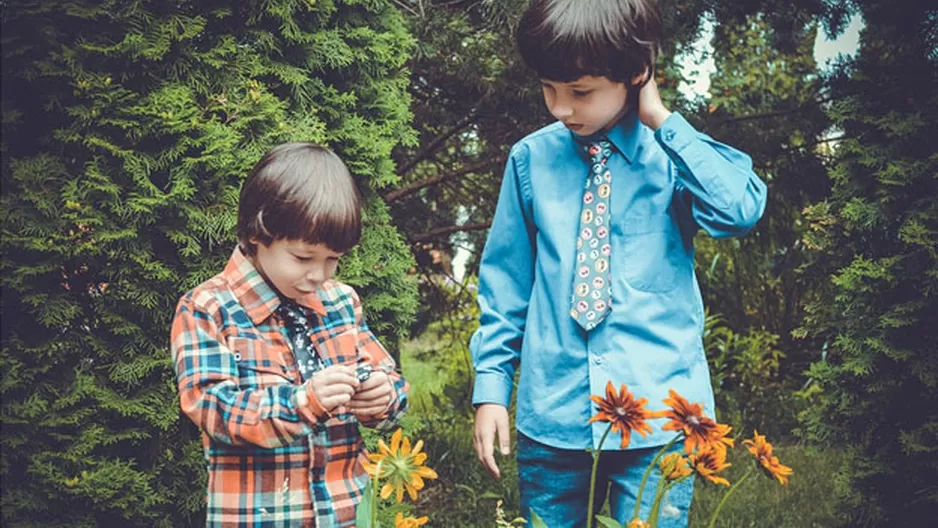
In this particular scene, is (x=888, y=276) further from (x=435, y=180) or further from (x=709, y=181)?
(x=435, y=180)

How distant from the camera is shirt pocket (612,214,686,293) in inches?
71.0

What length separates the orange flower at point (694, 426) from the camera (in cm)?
134

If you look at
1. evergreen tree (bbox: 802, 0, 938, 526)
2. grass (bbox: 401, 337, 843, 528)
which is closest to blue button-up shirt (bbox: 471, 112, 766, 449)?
evergreen tree (bbox: 802, 0, 938, 526)

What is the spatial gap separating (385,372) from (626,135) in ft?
2.23

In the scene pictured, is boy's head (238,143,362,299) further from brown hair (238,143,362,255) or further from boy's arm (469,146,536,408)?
boy's arm (469,146,536,408)

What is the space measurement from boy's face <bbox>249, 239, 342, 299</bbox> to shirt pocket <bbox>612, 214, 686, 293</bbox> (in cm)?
56

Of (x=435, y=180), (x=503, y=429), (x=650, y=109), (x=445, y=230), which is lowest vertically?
(x=503, y=429)

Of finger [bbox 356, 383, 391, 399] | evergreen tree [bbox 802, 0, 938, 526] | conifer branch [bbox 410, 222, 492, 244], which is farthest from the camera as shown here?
conifer branch [bbox 410, 222, 492, 244]

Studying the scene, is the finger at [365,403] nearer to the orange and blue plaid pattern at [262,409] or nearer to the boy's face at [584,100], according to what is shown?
the orange and blue plaid pattern at [262,409]

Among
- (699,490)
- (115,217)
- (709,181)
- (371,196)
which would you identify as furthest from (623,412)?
(699,490)

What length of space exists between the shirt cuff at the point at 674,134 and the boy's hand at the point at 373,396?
26.6 inches

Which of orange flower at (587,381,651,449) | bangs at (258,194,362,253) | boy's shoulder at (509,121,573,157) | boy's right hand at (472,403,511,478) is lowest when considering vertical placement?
boy's right hand at (472,403,511,478)

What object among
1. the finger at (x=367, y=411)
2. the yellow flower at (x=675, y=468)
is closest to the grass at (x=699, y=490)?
the finger at (x=367, y=411)

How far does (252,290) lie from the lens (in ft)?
5.50
